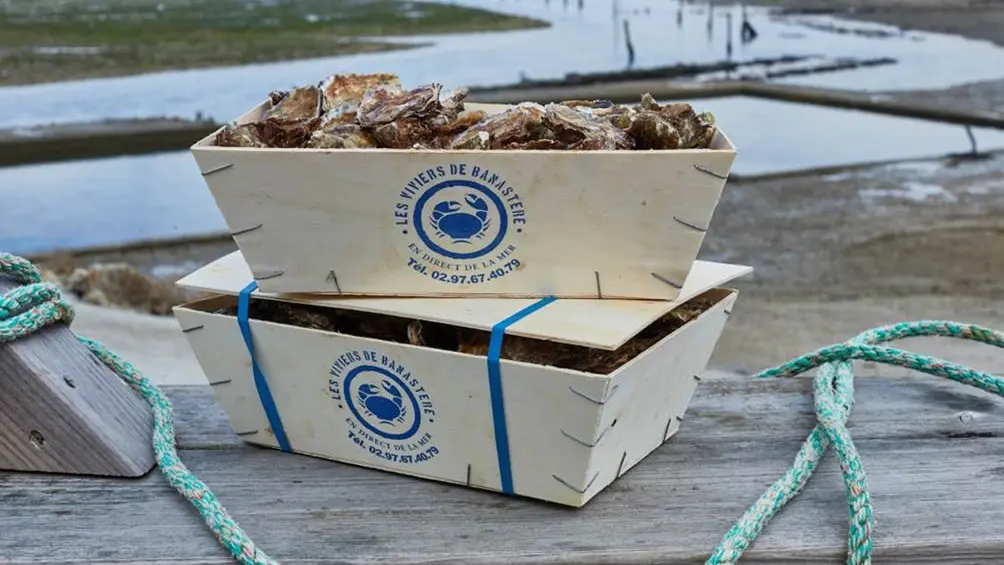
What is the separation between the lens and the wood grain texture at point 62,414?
3.24 ft

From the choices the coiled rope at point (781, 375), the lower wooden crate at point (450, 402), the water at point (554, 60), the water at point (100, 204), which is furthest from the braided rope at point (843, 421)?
the water at point (100, 204)

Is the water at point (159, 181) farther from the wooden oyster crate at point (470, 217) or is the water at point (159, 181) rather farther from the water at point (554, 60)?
the wooden oyster crate at point (470, 217)

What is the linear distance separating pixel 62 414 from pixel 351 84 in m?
0.49

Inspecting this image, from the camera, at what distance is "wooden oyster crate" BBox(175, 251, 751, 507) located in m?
0.90

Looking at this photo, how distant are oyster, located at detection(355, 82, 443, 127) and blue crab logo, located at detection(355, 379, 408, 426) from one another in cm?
28

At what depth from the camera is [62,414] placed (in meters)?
1.00

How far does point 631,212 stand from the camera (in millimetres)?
→ 901

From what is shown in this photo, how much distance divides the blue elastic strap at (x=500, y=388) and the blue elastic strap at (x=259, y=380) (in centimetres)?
28

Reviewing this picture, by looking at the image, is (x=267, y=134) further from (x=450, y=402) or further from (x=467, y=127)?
(x=450, y=402)

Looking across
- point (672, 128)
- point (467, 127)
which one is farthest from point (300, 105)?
point (672, 128)

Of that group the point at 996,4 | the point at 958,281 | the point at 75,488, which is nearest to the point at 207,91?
the point at 958,281

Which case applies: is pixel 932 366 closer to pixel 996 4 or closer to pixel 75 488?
pixel 75 488

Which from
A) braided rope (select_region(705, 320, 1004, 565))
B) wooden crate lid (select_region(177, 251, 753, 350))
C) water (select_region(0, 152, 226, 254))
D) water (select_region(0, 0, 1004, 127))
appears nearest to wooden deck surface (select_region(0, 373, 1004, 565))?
braided rope (select_region(705, 320, 1004, 565))

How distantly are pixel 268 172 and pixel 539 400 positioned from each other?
35cm
